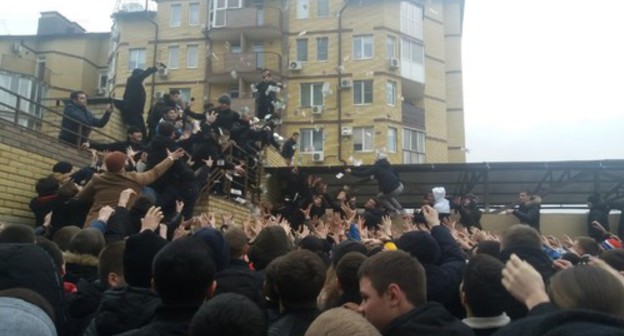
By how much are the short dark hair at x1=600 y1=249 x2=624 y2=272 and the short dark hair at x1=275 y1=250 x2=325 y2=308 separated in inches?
89.2

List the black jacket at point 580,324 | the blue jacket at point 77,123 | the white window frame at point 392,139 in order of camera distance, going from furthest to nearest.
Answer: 1. the white window frame at point 392,139
2. the blue jacket at point 77,123
3. the black jacket at point 580,324

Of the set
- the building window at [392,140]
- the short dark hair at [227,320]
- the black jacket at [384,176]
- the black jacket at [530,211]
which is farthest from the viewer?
the building window at [392,140]

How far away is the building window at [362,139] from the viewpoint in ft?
104

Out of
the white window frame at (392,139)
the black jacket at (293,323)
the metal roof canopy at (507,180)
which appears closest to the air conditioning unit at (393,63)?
the white window frame at (392,139)

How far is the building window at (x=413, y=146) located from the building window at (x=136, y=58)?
1718 centimetres

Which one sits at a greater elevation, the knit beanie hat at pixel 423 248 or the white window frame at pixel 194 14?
the white window frame at pixel 194 14

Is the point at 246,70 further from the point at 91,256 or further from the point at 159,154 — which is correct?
the point at 91,256

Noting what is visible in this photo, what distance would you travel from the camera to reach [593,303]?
2.18 meters

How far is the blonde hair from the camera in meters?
→ 1.80

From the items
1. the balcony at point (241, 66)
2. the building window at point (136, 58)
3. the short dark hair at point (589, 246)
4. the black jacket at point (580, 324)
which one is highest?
the building window at point (136, 58)

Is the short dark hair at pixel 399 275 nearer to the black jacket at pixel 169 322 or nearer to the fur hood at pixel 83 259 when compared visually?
the black jacket at pixel 169 322

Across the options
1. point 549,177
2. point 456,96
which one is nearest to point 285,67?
point 456,96

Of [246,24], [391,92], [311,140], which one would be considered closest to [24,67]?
[246,24]

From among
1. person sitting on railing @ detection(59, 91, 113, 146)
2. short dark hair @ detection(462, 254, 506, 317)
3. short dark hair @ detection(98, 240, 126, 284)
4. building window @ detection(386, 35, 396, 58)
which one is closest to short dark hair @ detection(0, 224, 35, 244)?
short dark hair @ detection(98, 240, 126, 284)
